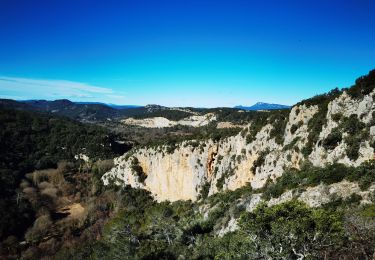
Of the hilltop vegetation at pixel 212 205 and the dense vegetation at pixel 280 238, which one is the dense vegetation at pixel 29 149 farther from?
the dense vegetation at pixel 280 238

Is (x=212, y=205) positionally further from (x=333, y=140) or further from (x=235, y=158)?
(x=333, y=140)

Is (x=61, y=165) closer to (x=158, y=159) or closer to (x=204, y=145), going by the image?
(x=158, y=159)

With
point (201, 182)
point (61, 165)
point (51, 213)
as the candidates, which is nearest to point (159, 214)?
point (201, 182)

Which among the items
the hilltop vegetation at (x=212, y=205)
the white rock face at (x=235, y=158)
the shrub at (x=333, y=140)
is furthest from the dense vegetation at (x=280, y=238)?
the white rock face at (x=235, y=158)

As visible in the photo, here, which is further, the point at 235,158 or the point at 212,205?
the point at 235,158

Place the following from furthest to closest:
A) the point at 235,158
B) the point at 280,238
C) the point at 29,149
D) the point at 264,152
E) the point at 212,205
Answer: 1. the point at 29,149
2. the point at 235,158
3. the point at 212,205
4. the point at 264,152
5. the point at 280,238

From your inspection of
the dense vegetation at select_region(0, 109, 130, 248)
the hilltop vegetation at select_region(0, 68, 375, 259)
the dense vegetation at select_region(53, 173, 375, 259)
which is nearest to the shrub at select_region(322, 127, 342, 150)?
the hilltop vegetation at select_region(0, 68, 375, 259)

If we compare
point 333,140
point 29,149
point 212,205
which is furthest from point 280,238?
point 29,149
